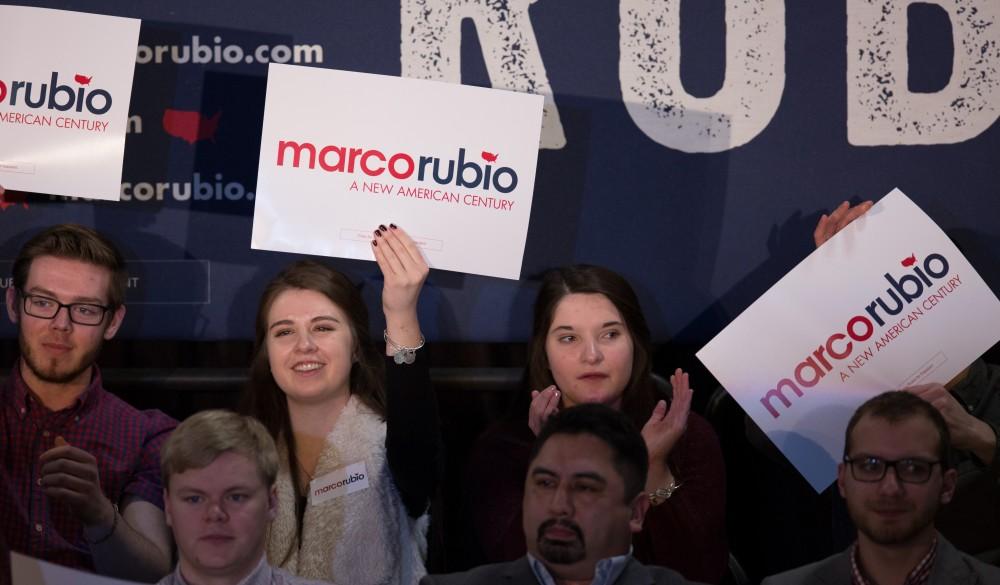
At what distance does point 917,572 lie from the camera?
9.34 ft

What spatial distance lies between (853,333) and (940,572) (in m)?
0.81

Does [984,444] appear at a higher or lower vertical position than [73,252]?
lower

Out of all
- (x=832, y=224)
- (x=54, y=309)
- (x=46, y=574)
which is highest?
(x=832, y=224)

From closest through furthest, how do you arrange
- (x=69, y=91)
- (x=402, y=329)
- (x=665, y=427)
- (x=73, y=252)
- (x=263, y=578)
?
(x=263, y=578)
(x=665, y=427)
(x=402, y=329)
(x=73, y=252)
(x=69, y=91)

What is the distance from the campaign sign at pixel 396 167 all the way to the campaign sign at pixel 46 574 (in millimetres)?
1093

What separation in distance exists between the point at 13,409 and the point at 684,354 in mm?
1944

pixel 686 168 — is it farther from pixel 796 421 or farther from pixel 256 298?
pixel 256 298

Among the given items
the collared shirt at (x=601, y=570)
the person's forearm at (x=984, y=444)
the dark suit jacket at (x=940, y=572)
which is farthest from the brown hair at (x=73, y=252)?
the person's forearm at (x=984, y=444)

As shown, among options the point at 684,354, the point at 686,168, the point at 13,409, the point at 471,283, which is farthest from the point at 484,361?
the point at 13,409

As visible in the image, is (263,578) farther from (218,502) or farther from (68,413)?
(68,413)

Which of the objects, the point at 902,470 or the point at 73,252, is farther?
the point at 73,252

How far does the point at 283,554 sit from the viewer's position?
10.7 feet

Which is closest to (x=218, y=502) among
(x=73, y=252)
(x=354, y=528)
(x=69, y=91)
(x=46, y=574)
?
(x=46, y=574)

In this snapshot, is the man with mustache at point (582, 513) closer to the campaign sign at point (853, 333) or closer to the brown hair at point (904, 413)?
the brown hair at point (904, 413)
